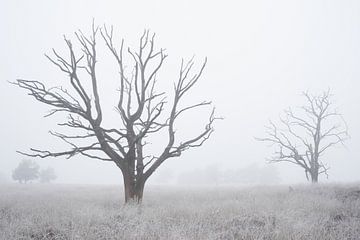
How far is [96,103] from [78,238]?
6.16 m

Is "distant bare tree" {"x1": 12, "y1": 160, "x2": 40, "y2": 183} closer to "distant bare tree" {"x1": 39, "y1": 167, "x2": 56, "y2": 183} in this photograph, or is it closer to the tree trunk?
"distant bare tree" {"x1": 39, "y1": 167, "x2": 56, "y2": 183}

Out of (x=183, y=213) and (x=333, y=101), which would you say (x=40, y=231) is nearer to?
(x=183, y=213)

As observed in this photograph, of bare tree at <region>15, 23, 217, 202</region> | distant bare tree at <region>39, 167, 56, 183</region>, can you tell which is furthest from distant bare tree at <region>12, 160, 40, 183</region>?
bare tree at <region>15, 23, 217, 202</region>

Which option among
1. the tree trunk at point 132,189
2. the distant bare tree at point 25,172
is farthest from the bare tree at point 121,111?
the distant bare tree at point 25,172

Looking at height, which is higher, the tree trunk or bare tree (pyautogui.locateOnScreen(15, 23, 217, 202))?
bare tree (pyautogui.locateOnScreen(15, 23, 217, 202))

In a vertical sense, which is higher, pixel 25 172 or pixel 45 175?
pixel 25 172

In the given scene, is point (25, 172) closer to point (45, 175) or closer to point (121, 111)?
point (45, 175)

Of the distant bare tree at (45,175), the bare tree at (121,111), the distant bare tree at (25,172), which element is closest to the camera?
the bare tree at (121,111)

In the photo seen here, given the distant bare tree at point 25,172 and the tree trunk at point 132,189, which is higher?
the distant bare tree at point 25,172

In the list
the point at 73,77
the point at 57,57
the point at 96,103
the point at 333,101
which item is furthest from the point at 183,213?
the point at 333,101

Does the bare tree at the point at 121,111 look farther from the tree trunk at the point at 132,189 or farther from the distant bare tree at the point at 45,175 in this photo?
the distant bare tree at the point at 45,175

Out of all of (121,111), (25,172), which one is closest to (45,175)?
(25,172)

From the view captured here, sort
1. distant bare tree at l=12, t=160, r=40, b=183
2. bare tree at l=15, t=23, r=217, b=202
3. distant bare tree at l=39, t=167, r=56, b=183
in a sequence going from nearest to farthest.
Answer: bare tree at l=15, t=23, r=217, b=202, distant bare tree at l=12, t=160, r=40, b=183, distant bare tree at l=39, t=167, r=56, b=183

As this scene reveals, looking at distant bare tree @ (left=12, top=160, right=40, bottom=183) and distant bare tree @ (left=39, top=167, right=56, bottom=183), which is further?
distant bare tree @ (left=39, top=167, right=56, bottom=183)
